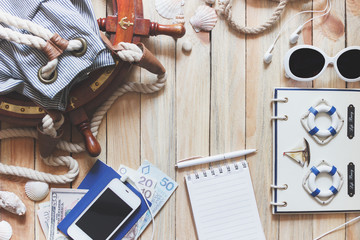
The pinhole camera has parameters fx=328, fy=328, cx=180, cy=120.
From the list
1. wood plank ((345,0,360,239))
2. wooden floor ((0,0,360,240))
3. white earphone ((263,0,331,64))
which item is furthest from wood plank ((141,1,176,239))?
wood plank ((345,0,360,239))

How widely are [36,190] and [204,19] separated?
61cm

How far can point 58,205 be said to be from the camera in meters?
0.85

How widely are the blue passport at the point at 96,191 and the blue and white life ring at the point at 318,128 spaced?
1.60 ft

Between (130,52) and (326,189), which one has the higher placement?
(130,52)

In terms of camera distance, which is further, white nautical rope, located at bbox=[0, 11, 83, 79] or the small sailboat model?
the small sailboat model

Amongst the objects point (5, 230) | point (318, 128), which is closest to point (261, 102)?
point (318, 128)

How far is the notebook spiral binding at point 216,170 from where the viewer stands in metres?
0.87

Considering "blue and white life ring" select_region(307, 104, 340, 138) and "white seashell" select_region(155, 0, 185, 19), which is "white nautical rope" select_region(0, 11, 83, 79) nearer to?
"white seashell" select_region(155, 0, 185, 19)

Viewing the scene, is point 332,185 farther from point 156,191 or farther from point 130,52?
point 130,52

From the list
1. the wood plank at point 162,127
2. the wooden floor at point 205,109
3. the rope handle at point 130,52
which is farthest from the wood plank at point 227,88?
the rope handle at point 130,52

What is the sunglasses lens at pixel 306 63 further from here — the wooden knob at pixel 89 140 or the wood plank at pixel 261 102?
the wooden knob at pixel 89 140

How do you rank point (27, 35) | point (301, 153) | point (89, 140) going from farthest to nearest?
point (301, 153), point (89, 140), point (27, 35)

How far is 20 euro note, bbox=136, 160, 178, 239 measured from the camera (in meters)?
0.87

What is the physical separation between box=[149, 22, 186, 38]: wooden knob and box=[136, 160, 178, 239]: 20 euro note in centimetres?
33
